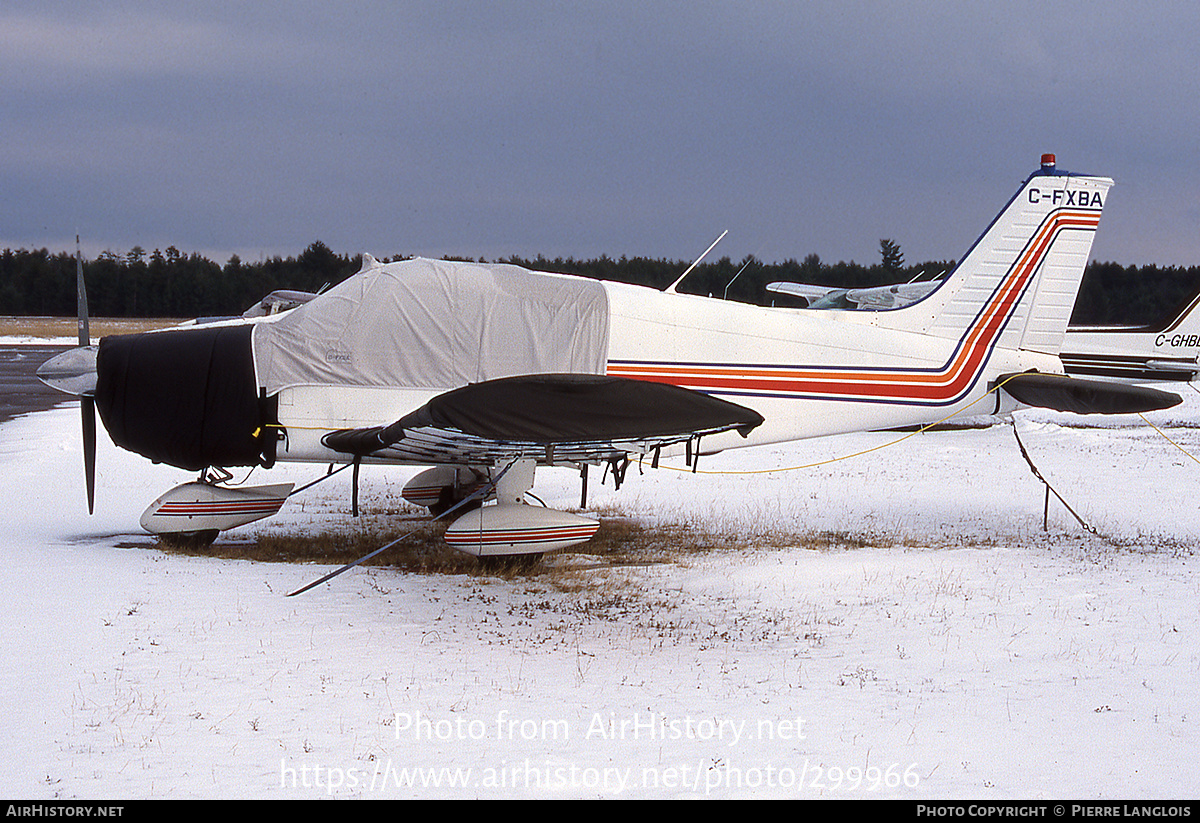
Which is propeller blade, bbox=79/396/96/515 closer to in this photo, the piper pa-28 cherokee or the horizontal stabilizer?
the piper pa-28 cherokee

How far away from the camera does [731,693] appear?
14.8ft

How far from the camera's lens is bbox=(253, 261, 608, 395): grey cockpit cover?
713cm

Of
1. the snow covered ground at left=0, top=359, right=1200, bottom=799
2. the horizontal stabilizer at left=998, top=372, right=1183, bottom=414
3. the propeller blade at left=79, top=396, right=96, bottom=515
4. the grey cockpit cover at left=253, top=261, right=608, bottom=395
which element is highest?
the grey cockpit cover at left=253, top=261, right=608, bottom=395

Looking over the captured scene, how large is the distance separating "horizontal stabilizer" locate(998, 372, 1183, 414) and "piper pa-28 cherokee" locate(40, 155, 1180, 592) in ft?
0.06

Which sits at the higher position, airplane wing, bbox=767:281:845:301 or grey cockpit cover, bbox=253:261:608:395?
airplane wing, bbox=767:281:845:301

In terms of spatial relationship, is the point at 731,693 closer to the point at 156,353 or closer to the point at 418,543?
the point at 418,543

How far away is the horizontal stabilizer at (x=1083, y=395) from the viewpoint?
765cm

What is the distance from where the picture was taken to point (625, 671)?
4859 millimetres

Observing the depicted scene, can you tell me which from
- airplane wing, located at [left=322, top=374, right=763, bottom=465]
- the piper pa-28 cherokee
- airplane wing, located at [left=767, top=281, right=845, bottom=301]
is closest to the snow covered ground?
the piper pa-28 cherokee

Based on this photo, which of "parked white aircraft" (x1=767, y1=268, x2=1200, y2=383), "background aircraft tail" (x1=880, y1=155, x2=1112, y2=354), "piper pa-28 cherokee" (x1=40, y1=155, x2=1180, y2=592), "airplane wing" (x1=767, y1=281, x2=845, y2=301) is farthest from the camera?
"airplane wing" (x1=767, y1=281, x2=845, y2=301)

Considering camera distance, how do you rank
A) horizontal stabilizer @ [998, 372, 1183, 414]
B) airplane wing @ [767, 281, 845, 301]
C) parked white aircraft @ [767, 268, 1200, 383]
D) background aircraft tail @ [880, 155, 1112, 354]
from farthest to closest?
airplane wing @ [767, 281, 845, 301] < parked white aircraft @ [767, 268, 1200, 383] < background aircraft tail @ [880, 155, 1112, 354] < horizontal stabilizer @ [998, 372, 1183, 414]

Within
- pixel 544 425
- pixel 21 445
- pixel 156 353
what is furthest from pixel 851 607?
pixel 21 445

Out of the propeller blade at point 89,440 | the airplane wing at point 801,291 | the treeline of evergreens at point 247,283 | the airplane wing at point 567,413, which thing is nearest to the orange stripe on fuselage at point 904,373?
the airplane wing at point 567,413
